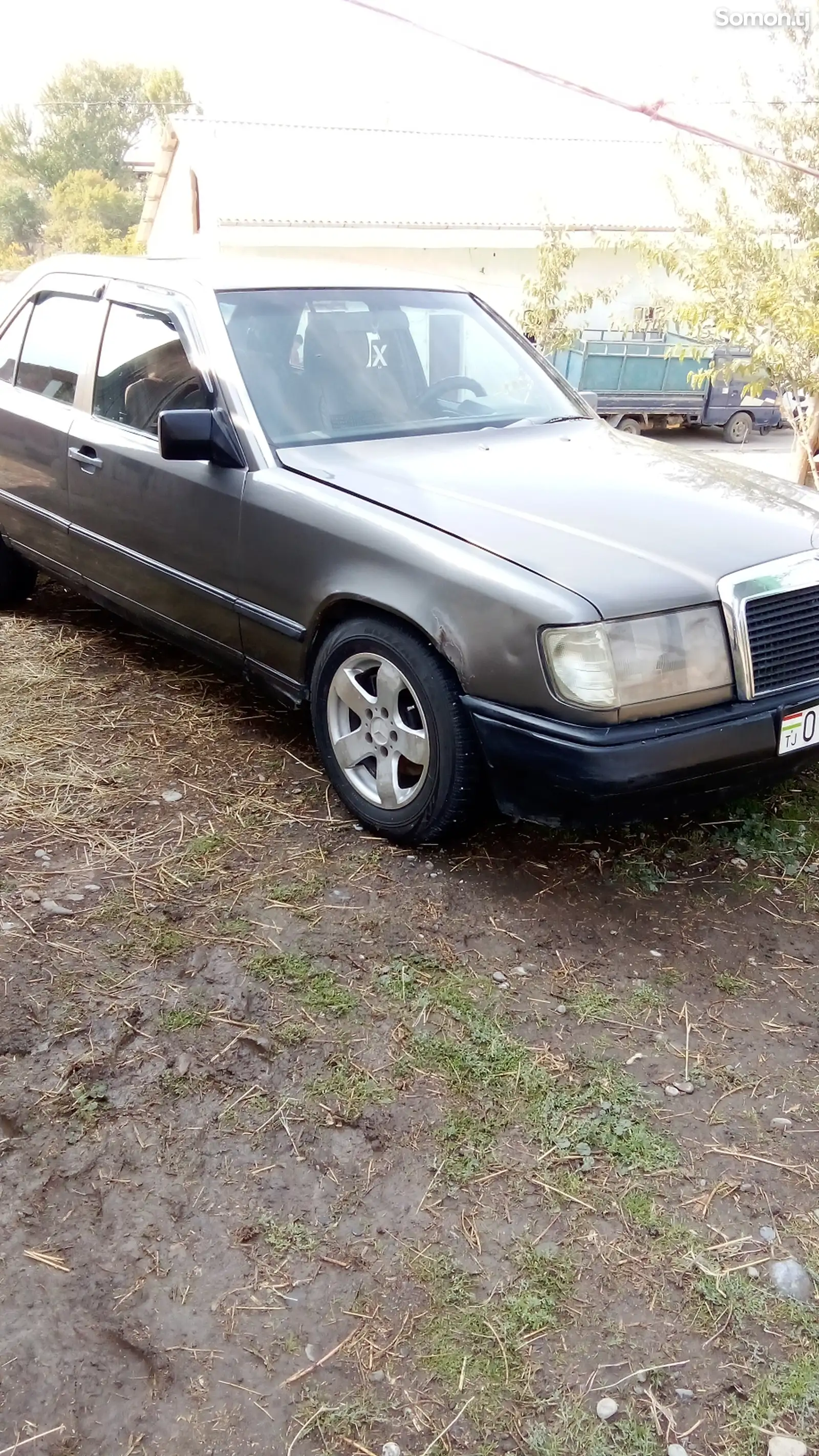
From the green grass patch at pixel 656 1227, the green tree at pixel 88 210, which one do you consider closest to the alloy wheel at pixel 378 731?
the green grass patch at pixel 656 1227

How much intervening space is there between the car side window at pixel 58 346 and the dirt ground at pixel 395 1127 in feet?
6.10

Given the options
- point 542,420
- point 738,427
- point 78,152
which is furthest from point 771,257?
point 78,152

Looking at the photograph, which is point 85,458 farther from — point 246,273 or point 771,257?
point 771,257

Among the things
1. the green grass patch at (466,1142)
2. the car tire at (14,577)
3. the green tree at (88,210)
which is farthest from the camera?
the green tree at (88,210)

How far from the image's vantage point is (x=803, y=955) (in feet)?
9.62

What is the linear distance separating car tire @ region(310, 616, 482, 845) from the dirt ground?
152 millimetres

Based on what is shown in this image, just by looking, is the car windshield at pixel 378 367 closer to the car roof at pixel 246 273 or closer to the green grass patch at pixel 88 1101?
the car roof at pixel 246 273

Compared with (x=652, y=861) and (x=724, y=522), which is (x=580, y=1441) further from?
(x=724, y=522)

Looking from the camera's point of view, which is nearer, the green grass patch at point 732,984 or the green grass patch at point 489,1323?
the green grass patch at point 489,1323

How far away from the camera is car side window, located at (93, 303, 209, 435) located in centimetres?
384

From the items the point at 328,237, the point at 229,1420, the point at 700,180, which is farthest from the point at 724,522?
the point at 328,237

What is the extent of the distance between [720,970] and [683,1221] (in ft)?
2.91

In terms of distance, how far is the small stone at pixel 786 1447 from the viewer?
66.4 inches

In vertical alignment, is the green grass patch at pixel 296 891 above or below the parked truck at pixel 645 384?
below
